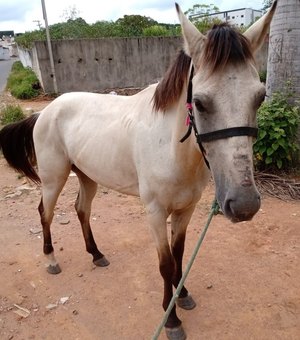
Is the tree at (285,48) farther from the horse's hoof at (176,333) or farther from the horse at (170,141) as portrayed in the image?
the horse's hoof at (176,333)

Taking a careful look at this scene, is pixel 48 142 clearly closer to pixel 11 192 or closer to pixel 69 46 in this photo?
pixel 11 192

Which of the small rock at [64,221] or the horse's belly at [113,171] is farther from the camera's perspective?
the small rock at [64,221]

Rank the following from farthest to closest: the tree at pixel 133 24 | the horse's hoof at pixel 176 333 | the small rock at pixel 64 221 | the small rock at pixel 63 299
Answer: the tree at pixel 133 24, the small rock at pixel 64 221, the small rock at pixel 63 299, the horse's hoof at pixel 176 333

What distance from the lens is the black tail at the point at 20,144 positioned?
312 cm

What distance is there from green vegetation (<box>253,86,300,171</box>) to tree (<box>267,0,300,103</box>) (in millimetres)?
159

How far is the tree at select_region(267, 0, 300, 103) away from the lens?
3973 mm

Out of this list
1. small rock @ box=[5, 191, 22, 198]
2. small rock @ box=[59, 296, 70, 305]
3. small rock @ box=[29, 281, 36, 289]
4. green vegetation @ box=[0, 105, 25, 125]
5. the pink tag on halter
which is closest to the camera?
the pink tag on halter

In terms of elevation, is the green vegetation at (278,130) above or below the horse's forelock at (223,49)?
below

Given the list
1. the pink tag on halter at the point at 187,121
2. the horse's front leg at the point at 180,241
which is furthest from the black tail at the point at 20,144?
the pink tag on halter at the point at 187,121

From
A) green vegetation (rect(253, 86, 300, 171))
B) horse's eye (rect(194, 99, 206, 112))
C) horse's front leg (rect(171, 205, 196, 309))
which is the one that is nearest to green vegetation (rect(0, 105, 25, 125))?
green vegetation (rect(253, 86, 300, 171))

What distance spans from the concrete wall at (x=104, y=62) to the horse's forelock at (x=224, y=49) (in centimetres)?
1066

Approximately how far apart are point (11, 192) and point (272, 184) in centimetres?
352

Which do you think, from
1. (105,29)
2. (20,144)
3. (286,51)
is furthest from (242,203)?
(105,29)

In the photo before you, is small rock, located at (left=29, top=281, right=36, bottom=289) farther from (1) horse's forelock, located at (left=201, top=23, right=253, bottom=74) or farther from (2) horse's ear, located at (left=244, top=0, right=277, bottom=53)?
(2) horse's ear, located at (left=244, top=0, right=277, bottom=53)
